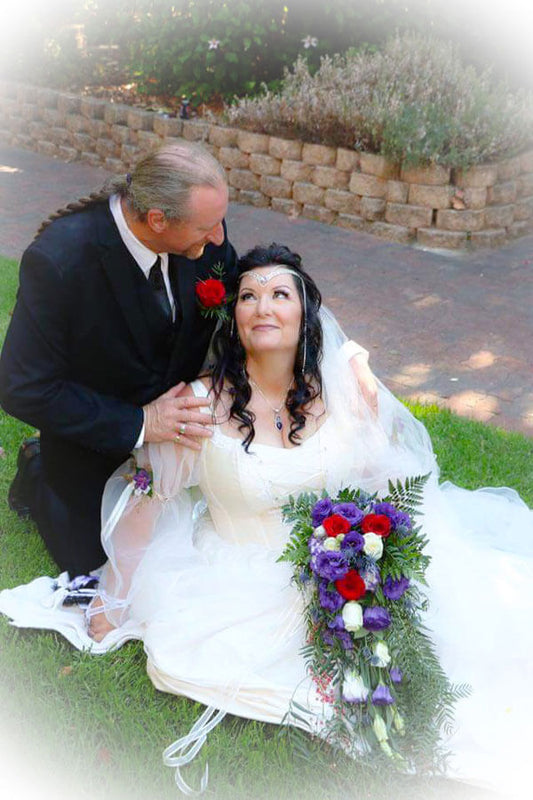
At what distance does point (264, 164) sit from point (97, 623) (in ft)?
21.1

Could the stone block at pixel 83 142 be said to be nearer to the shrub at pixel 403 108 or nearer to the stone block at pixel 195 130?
the stone block at pixel 195 130

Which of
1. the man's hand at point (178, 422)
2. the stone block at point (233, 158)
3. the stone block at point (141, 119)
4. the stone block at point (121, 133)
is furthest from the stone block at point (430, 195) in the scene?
the man's hand at point (178, 422)

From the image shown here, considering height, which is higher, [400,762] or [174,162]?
[174,162]

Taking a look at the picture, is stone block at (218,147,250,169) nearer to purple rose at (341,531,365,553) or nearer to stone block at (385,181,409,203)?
stone block at (385,181,409,203)

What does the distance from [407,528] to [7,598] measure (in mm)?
1826

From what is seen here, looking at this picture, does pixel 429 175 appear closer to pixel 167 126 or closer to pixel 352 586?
pixel 167 126

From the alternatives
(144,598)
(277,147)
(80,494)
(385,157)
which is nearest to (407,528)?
(144,598)

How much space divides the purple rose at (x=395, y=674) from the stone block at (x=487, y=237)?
19.0ft

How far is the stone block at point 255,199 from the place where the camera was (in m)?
9.36

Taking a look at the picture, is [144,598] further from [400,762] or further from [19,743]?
[400,762]

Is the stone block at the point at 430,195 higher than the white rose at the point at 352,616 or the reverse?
the reverse

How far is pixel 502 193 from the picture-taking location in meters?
8.19

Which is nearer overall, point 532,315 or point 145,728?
point 145,728

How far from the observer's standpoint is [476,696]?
3.23 m
